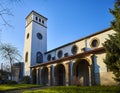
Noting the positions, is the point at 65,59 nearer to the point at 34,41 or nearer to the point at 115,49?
the point at 115,49

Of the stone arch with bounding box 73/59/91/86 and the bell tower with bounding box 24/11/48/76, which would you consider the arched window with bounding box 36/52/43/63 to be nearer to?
the bell tower with bounding box 24/11/48/76

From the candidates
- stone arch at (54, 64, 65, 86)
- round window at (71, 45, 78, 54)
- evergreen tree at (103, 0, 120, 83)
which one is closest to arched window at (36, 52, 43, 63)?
stone arch at (54, 64, 65, 86)

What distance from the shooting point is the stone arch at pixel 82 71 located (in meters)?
24.6

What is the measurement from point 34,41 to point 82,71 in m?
18.8

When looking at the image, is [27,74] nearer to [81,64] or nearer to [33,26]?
[33,26]

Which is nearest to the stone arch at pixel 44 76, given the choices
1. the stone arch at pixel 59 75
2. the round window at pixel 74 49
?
the stone arch at pixel 59 75

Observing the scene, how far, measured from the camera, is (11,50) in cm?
4325

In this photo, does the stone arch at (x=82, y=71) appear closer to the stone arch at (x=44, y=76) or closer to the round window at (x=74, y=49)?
the round window at (x=74, y=49)

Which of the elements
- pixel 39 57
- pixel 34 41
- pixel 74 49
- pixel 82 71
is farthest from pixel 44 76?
pixel 82 71

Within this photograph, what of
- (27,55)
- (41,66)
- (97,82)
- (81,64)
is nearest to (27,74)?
(27,55)

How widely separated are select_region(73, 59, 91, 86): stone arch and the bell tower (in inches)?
647

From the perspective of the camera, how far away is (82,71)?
26297 millimetres

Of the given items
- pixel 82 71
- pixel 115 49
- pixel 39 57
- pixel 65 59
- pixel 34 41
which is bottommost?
pixel 82 71

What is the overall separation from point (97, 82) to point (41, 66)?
54.5ft
